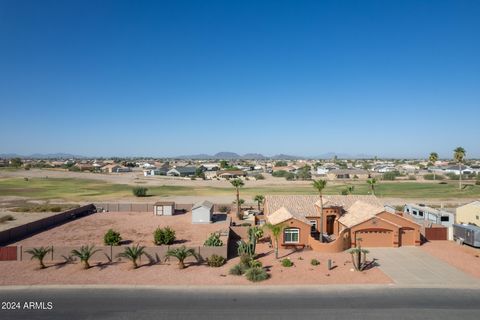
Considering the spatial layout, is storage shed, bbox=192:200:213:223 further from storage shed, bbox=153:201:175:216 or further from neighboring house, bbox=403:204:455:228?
neighboring house, bbox=403:204:455:228

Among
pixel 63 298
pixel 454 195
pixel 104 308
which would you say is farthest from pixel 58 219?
pixel 454 195

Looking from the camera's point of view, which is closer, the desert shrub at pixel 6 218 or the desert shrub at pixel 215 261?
the desert shrub at pixel 215 261

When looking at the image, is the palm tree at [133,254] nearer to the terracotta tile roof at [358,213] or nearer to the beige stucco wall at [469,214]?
the terracotta tile roof at [358,213]

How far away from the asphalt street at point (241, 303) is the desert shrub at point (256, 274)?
4.96 feet

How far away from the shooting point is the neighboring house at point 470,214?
43.0 metres

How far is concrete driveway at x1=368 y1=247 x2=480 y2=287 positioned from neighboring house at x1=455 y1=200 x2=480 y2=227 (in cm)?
1335

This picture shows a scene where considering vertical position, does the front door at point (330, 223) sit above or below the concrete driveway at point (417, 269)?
above

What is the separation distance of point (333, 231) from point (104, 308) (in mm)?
30006

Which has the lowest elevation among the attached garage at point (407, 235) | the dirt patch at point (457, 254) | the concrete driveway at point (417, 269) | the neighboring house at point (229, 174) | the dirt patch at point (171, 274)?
the dirt patch at point (457, 254)

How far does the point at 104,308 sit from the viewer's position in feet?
71.1

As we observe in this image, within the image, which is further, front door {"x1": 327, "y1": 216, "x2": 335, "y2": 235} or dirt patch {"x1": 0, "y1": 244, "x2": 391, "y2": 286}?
front door {"x1": 327, "y1": 216, "x2": 335, "y2": 235}

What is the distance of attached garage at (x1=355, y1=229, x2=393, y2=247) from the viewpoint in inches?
1467

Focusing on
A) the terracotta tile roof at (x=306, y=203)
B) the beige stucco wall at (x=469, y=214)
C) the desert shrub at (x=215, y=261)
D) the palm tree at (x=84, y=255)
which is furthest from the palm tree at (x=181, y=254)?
the beige stucco wall at (x=469, y=214)

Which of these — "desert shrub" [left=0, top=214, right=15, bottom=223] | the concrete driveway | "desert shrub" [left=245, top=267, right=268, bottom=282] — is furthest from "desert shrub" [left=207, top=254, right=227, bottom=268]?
"desert shrub" [left=0, top=214, right=15, bottom=223]
